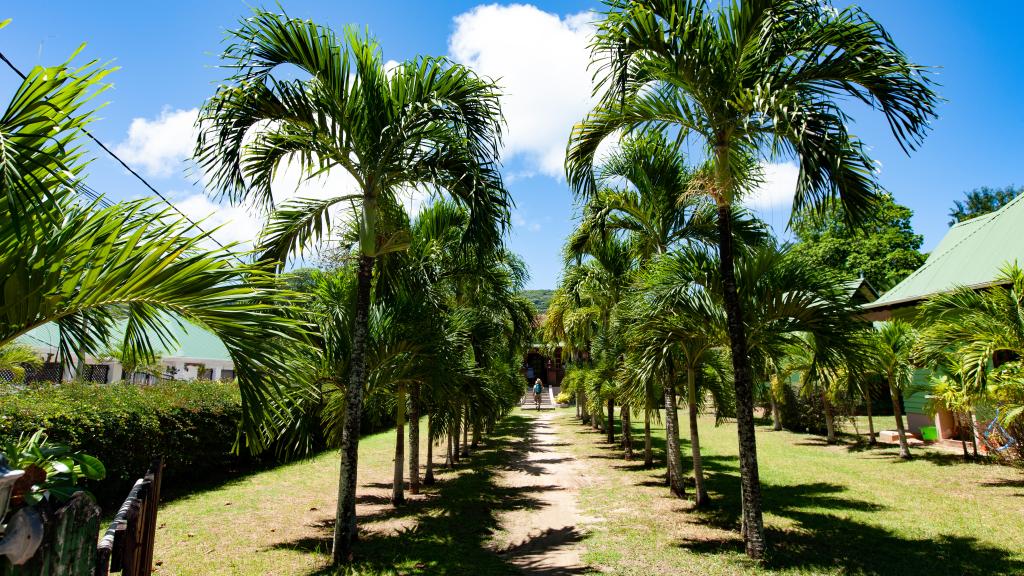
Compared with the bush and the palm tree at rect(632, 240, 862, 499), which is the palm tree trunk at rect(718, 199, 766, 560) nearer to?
the palm tree at rect(632, 240, 862, 499)

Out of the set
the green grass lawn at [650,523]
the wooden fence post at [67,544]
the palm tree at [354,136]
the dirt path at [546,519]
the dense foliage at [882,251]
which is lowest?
the dirt path at [546,519]

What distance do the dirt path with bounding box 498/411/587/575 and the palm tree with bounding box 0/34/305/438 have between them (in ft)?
14.1

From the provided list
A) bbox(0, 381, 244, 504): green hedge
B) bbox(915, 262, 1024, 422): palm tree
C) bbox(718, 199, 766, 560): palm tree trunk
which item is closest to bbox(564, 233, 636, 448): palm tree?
bbox(718, 199, 766, 560): palm tree trunk

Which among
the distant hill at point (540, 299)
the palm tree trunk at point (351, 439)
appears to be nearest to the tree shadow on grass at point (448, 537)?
the palm tree trunk at point (351, 439)

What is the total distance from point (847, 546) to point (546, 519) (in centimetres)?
426

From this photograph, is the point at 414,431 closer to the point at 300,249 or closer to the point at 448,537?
the point at 448,537

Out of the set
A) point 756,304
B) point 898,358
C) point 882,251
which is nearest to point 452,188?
point 756,304

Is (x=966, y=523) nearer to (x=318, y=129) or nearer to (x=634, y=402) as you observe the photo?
(x=634, y=402)

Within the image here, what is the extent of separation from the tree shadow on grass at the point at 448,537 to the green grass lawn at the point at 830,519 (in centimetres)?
113

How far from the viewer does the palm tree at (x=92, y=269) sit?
265 cm

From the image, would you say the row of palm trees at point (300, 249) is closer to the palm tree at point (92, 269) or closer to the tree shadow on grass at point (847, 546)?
the palm tree at point (92, 269)

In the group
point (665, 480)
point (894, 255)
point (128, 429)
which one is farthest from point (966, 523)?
point (894, 255)

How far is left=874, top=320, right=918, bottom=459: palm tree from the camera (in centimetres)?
1362

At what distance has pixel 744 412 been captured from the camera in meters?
6.39
